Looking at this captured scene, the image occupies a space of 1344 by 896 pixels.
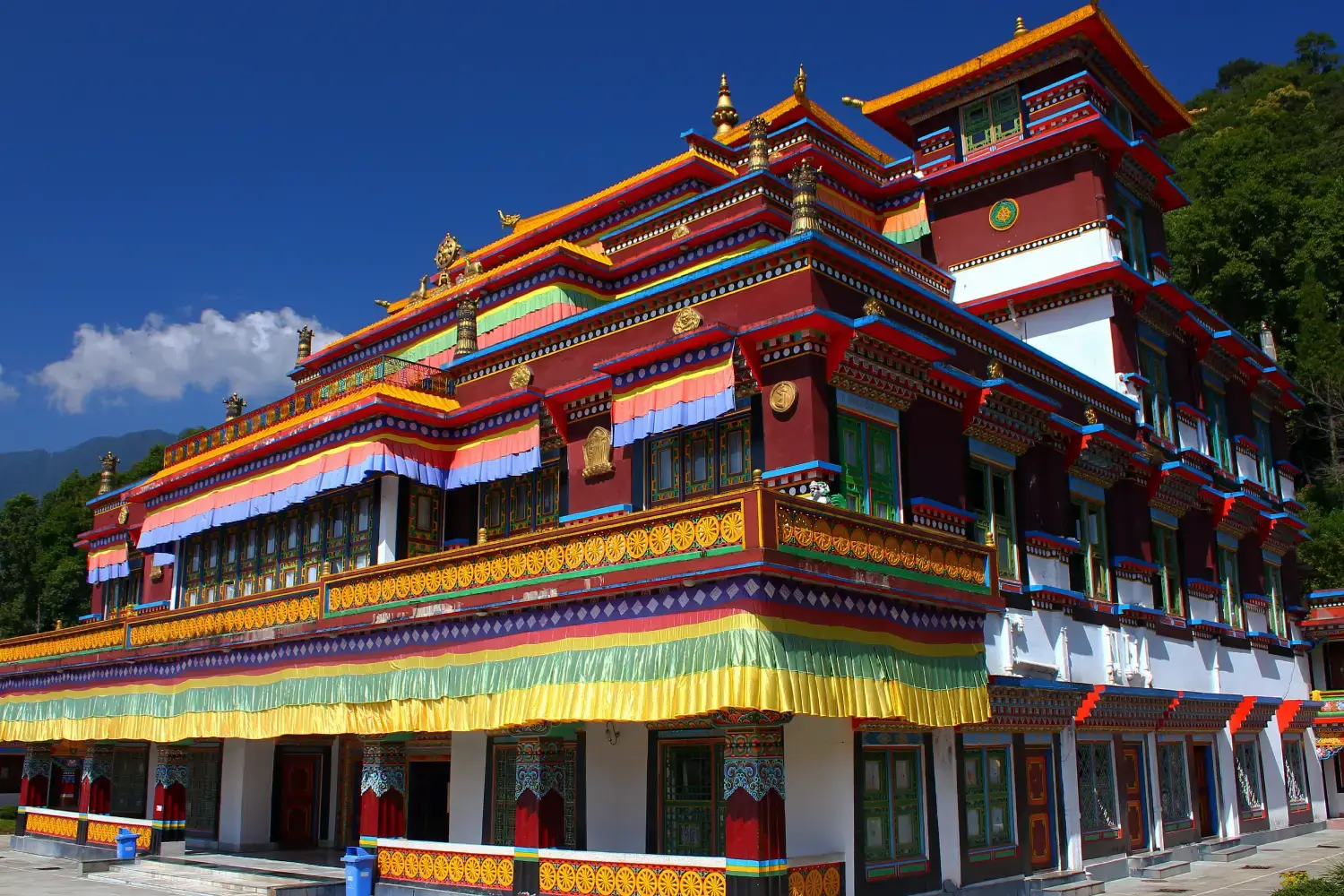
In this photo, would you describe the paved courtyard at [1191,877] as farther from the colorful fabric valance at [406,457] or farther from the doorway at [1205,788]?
the colorful fabric valance at [406,457]

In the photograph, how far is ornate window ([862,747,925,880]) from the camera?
45.1 ft

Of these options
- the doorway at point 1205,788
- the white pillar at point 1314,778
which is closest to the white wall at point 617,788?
the doorway at point 1205,788

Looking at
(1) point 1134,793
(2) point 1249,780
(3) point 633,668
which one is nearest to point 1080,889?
(1) point 1134,793

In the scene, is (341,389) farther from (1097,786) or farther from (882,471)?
(1097,786)

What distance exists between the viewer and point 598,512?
56.2 ft

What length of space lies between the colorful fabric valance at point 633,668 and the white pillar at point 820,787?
115 centimetres

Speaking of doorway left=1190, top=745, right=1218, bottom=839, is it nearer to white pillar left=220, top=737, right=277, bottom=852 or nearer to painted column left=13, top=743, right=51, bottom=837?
white pillar left=220, top=737, right=277, bottom=852

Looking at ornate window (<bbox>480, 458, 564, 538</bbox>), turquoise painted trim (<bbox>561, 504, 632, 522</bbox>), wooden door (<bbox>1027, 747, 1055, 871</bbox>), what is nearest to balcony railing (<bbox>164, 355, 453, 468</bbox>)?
ornate window (<bbox>480, 458, 564, 538</bbox>)

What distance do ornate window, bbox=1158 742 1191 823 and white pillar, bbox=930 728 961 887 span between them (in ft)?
25.3

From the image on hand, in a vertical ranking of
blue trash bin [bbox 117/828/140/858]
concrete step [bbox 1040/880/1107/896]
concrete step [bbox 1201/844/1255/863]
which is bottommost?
concrete step [bbox 1201/844/1255/863]

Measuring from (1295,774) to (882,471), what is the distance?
59.6ft

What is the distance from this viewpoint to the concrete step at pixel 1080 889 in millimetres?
16266

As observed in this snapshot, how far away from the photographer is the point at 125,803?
2595cm

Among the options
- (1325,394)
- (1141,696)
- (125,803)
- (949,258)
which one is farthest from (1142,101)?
(125,803)
